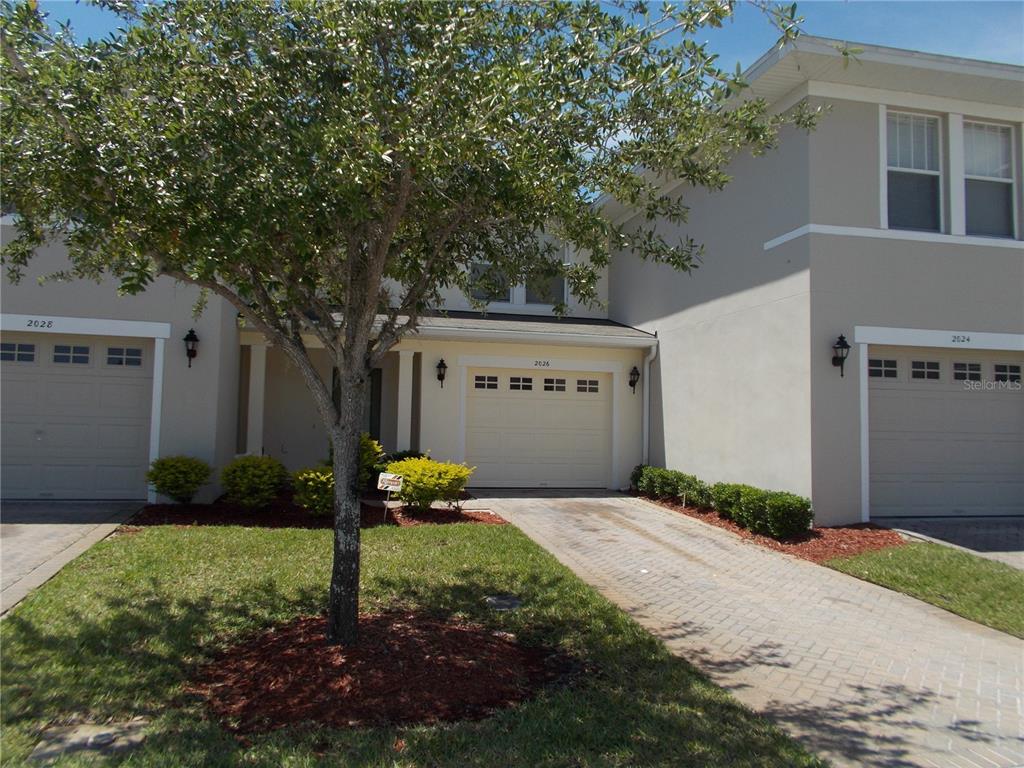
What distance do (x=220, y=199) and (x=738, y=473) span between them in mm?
9377

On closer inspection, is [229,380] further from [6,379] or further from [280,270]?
[280,270]

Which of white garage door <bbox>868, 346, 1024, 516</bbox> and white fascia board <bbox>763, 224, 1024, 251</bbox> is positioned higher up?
white fascia board <bbox>763, 224, 1024, 251</bbox>

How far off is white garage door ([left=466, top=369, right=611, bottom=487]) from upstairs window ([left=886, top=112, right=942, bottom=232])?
20.4ft

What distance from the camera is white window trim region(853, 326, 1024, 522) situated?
10.1 m

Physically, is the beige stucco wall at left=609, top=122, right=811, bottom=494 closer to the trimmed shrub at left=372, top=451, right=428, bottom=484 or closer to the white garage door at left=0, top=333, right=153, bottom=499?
the trimmed shrub at left=372, top=451, right=428, bottom=484

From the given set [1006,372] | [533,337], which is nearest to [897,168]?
[1006,372]

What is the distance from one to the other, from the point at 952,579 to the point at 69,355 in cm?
1222

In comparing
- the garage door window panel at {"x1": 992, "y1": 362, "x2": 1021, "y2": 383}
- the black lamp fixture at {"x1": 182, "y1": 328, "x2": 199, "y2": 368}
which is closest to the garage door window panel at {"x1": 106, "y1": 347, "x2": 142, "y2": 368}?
the black lamp fixture at {"x1": 182, "y1": 328, "x2": 199, "y2": 368}

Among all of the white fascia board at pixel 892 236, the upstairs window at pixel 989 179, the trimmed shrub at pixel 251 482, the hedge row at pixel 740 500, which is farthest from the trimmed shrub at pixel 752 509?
the trimmed shrub at pixel 251 482

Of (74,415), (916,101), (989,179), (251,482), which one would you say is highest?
(916,101)

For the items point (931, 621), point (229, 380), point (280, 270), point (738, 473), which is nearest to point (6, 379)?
point (229, 380)

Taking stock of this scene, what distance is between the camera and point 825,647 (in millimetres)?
5742

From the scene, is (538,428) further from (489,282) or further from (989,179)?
(989,179)

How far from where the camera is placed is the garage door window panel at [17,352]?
412 inches
